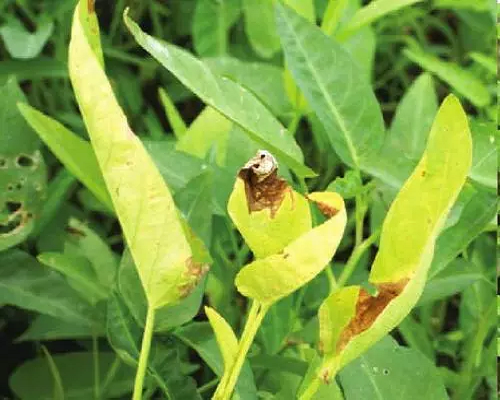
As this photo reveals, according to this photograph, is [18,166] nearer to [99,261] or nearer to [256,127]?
[99,261]

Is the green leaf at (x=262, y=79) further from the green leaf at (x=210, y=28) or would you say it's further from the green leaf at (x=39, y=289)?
the green leaf at (x=39, y=289)

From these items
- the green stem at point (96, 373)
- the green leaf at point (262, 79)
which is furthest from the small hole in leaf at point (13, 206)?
the green leaf at point (262, 79)

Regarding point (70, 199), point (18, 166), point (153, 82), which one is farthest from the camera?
point (153, 82)

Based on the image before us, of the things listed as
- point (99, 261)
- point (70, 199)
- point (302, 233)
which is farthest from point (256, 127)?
point (70, 199)

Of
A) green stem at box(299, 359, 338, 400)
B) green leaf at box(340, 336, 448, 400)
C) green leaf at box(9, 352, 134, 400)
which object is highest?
green stem at box(299, 359, 338, 400)

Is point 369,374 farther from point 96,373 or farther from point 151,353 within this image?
point 96,373

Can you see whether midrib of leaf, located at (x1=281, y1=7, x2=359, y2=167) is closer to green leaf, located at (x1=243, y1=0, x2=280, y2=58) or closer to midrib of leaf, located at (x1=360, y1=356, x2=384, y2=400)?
midrib of leaf, located at (x1=360, y1=356, x2=384, y2=400)

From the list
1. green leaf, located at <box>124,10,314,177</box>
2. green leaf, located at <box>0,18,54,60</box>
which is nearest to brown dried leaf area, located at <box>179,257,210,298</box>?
green leaf, located at <box>124,10,314,177</box>
